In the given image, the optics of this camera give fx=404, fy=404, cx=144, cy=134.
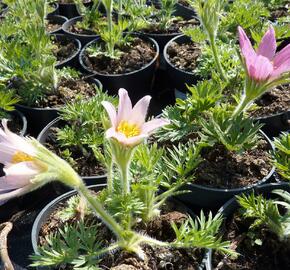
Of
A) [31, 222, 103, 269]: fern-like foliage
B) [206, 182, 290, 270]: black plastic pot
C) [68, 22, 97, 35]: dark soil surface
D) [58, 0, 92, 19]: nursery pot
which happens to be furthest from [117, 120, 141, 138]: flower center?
[58, 0, 92, 19]: nursery pot

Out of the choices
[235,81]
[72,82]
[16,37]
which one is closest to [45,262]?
[235,81]

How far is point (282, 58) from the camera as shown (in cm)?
106

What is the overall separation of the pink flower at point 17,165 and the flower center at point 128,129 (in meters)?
0.21

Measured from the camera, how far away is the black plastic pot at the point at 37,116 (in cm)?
178

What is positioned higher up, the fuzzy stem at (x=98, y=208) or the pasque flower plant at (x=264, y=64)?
the pasque flower plant at (x=264, y=64)

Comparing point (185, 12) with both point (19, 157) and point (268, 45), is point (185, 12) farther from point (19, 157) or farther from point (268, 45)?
point (19, 157)

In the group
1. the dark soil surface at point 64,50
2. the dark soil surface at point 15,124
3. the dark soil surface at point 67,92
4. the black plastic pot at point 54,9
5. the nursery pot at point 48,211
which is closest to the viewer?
the nursery pot at point 48,211

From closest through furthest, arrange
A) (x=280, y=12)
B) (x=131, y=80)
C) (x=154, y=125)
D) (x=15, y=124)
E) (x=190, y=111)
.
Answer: (x=154, y=125) → (x=190, y=111) → (x=15, y=124) → (x=131, y=80) → (x=280, y=12)

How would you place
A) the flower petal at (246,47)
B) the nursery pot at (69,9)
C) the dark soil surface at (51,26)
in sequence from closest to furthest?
the flower petal at (246,47) < the dark soil surface at (51,26) < the nursery pot at (69,9)

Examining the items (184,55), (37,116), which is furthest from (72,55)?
(184,55)

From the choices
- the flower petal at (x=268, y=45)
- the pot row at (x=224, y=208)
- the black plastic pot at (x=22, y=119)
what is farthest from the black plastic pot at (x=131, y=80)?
the flower petal at (x=268, y=45)

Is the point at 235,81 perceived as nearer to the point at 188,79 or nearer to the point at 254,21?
the point at 188,79

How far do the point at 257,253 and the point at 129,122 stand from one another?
0.52 meters

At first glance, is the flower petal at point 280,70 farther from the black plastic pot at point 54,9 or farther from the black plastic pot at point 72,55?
the black plastic pot at point 54,9
